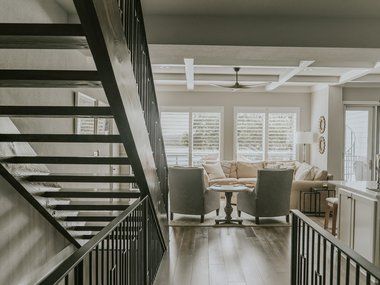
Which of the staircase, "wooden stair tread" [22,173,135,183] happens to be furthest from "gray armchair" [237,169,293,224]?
"wooden stair tread" [22,173,135,183]

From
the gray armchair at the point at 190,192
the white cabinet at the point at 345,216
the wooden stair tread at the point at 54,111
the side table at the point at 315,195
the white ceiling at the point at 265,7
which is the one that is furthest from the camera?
the side table at the point at 315,195

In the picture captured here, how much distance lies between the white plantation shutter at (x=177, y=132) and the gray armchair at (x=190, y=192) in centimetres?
345

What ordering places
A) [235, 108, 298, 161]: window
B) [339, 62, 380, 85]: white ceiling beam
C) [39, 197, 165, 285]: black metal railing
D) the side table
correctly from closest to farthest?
1. [39, 197, 165, 285]: black metal railing
2. [339, 62, 380, 85]: white ceiling beam
3. the side table
4. [235, 108, 298, 161]: window

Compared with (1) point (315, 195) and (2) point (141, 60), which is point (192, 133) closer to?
(1) point (315, 195)

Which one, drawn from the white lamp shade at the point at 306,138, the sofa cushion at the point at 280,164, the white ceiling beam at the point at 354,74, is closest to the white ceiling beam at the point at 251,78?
the white ceiling beam at the point at 354,74

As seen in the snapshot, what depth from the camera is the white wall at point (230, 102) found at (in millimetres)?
9992

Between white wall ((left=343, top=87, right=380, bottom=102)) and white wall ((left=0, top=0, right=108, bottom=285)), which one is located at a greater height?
white wall ((left=343, top=87, right=380, bottom=102))

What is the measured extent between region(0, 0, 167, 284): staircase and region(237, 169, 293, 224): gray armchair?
243cm

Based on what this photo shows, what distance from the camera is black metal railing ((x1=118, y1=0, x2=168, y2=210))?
2684 mm

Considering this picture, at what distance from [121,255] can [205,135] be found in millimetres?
7679

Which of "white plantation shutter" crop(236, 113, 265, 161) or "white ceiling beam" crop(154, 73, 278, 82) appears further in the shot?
"white plantation shutter" crop(236, 113, 265, 161)

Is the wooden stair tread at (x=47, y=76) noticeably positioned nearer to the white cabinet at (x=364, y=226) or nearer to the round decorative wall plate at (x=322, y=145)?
the white cabinet at (x=364, y=226)

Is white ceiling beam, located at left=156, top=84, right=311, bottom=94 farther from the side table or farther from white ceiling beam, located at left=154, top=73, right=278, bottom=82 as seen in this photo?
the side table

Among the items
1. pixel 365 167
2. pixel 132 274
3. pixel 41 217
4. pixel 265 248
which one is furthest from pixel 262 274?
pixel 365 167
